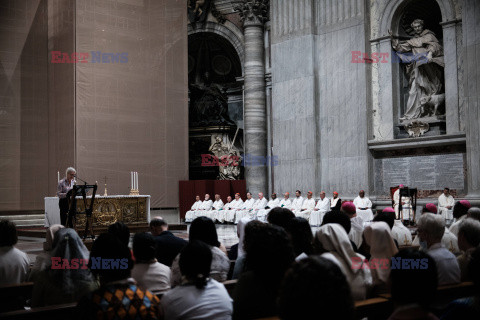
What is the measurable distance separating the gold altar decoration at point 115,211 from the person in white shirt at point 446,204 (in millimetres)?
7418

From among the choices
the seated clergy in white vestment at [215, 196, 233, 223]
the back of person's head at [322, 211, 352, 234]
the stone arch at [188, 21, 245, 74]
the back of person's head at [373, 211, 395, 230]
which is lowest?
the seated clergy in white vestment at [215, 196, 233, 223]

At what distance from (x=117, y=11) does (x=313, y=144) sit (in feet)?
22.9

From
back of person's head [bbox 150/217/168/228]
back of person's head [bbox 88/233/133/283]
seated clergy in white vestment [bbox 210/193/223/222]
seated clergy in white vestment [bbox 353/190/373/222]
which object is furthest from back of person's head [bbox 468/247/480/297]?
seated clergy in white vestment [bbox 210/193/223/222]

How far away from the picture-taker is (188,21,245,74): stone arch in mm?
Result: 21381

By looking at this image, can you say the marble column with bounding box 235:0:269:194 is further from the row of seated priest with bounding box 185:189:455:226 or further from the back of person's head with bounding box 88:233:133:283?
the back of person's head with bounding box 88:233:133:283

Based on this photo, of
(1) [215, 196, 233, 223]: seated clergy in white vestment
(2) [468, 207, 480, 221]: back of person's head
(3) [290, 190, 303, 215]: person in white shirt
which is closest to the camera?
(2) [468, 207, 480, 221]: back of person's head

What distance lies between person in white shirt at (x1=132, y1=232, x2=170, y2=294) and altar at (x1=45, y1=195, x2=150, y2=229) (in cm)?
814

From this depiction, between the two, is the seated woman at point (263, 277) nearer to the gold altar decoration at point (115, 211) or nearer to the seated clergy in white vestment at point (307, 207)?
the gold altar decoration at point (115, 211)

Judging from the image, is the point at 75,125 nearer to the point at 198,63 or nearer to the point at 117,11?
the point at 117,11

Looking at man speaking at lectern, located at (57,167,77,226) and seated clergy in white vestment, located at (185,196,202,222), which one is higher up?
man speaking at lectern, located at (57,167,77,226)

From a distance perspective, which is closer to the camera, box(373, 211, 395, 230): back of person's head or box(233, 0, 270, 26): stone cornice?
box(373, 211, 395, 230): back of person's head

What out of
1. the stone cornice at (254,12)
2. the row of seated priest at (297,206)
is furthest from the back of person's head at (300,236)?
the stone cornice at (254,12)

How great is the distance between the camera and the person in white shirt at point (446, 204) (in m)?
13.4

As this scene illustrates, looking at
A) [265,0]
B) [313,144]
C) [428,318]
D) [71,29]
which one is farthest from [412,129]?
[428,318]
